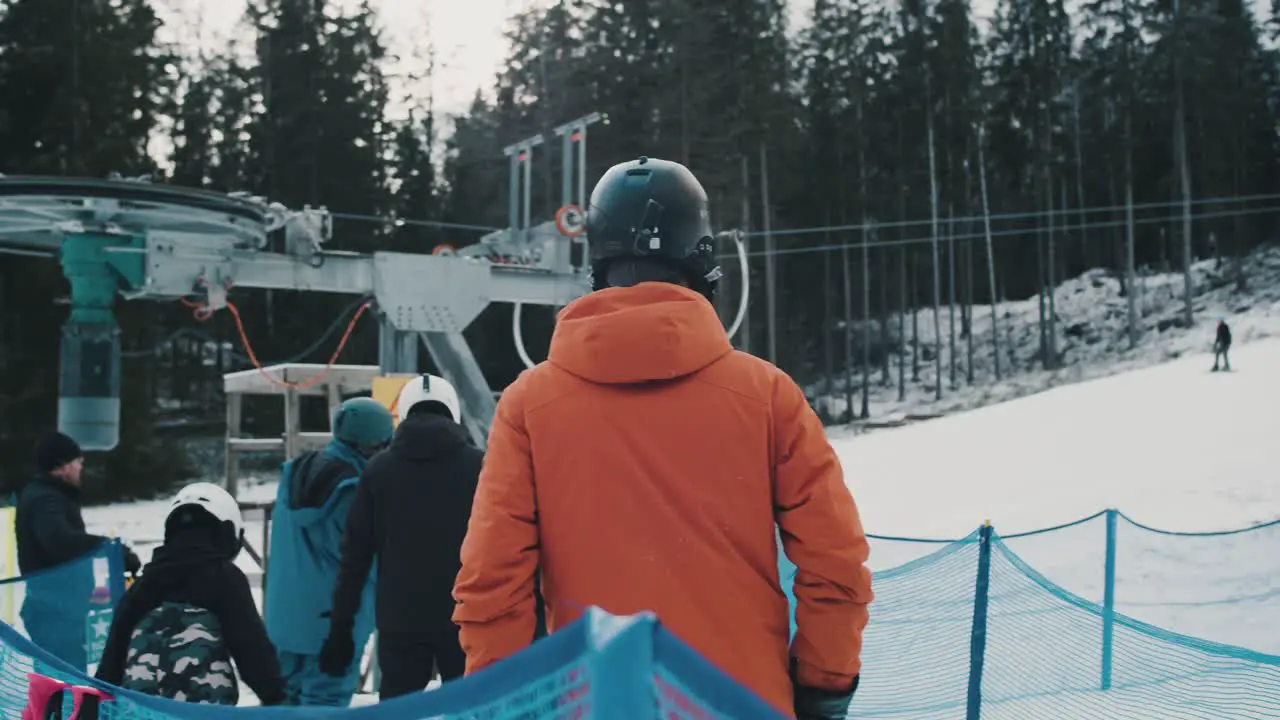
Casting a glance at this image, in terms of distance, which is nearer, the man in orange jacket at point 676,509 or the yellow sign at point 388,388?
the man in orange jacket at point 676,509

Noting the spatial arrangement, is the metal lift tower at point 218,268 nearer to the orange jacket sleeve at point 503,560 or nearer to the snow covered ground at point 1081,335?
the orange jacket sleeve at point 503,560

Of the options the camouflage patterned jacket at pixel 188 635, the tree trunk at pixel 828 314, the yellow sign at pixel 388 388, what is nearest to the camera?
the camouflage patterned jacket at pixel 188 635

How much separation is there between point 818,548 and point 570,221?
10581 mm

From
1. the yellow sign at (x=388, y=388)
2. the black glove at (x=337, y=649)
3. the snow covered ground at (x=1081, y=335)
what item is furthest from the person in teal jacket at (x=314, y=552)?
the snow covered ground at (x=1081, y=335)

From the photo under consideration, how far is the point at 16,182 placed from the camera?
893 centimetres

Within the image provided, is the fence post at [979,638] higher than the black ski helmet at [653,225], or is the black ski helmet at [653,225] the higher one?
the black ski helmet at [653,225]

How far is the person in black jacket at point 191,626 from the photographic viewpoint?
3.25 m

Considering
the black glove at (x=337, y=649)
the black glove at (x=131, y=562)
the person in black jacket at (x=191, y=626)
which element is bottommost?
the black glove at (x=337, y=649)

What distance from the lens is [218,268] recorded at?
10.6 meters

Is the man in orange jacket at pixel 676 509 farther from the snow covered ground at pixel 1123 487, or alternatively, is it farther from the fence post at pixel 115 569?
the snow covered ground at pixel 1123 487

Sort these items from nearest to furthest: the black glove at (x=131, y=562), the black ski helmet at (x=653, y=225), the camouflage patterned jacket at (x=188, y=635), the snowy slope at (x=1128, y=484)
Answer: the black ski helmet at (x=653, y=225)
the camouflage patterned jacket at (x=188, y=635)
the black glove at (x=131, y=562)
the snowy slope at (x=1128, y=484)

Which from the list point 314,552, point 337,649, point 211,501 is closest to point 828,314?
point 314,552

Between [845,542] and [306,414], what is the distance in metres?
33.3

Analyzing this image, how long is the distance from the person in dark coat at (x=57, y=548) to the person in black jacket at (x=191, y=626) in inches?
103
